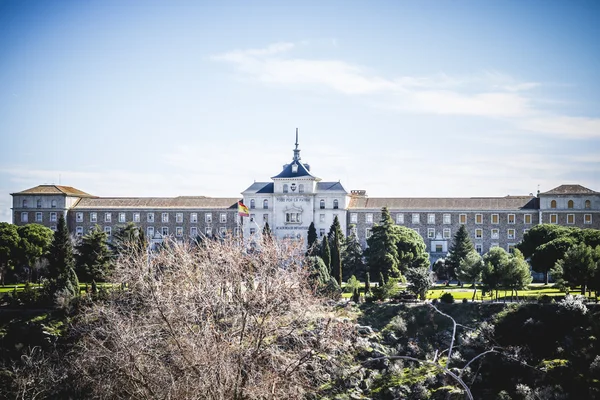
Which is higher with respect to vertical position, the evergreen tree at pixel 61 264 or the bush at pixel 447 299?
the evergreen tree at pixel 61 264

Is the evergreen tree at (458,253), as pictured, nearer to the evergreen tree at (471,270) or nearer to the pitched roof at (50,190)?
the evergreen tree at (471,270)

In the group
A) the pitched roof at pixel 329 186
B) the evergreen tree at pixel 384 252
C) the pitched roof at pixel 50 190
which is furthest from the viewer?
the pitched roof at pixel 50 190

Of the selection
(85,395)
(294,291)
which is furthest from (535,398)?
(85,395)

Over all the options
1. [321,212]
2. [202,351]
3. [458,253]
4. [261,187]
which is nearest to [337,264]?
[458,253]

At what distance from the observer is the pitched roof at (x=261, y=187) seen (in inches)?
3033

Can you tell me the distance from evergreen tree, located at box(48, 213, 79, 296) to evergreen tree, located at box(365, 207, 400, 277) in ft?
69.9

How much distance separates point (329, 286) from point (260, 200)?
96.2 ft

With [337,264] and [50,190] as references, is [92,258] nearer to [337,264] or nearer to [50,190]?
[337,264]

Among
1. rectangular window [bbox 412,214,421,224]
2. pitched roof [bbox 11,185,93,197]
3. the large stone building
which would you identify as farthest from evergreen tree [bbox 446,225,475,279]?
pitched roof [bbox 11,185,93,197]

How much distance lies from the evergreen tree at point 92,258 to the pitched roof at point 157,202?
76.3 feet

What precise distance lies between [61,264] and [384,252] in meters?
22.9

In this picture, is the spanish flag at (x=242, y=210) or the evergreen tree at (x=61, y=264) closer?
the evergreen tree at (x=61, y=264)

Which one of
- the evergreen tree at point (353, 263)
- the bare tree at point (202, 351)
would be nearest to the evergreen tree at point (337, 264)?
the evergreen tree at point (353, 263)

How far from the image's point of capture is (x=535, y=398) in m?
33.8
